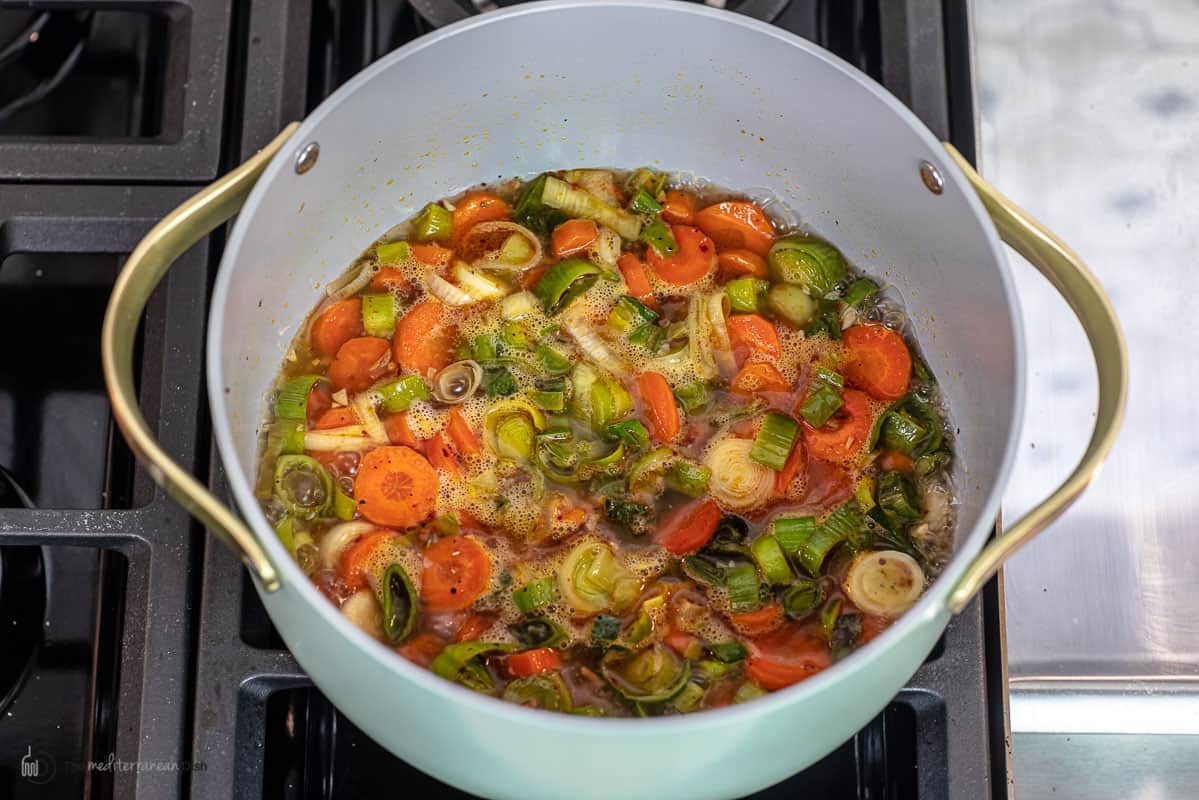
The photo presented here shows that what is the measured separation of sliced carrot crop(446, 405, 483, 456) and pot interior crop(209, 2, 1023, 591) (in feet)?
0.56

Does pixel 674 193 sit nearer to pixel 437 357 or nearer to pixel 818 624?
pixel 437 357

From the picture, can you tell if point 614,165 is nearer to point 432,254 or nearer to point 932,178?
point 432,254

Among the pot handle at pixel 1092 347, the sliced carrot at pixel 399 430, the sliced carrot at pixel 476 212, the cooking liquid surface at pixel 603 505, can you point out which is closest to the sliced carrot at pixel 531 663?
the cooking liquid surface at pixel 603 505

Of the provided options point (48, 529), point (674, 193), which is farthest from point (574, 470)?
point (48, 529)

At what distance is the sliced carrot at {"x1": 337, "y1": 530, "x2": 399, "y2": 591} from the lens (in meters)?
0.98

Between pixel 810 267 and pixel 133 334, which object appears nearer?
pixel 133 334

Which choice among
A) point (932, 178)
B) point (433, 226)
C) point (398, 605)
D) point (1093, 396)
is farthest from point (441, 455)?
point (1093, 396)

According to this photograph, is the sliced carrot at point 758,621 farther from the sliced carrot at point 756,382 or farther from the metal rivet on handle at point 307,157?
the metal rivet on handle at point 307,157

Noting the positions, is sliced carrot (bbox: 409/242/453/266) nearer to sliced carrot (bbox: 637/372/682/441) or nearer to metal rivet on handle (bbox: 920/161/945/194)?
sliced carrot (bbox: 637/372/682/441)

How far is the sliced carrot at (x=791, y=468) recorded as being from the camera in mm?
1023

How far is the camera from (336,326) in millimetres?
1096

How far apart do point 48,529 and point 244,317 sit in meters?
0.24

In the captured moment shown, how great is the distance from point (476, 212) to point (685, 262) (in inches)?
8.3

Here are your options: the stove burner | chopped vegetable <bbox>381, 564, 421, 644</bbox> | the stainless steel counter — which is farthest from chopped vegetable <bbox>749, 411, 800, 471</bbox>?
the stove burner
